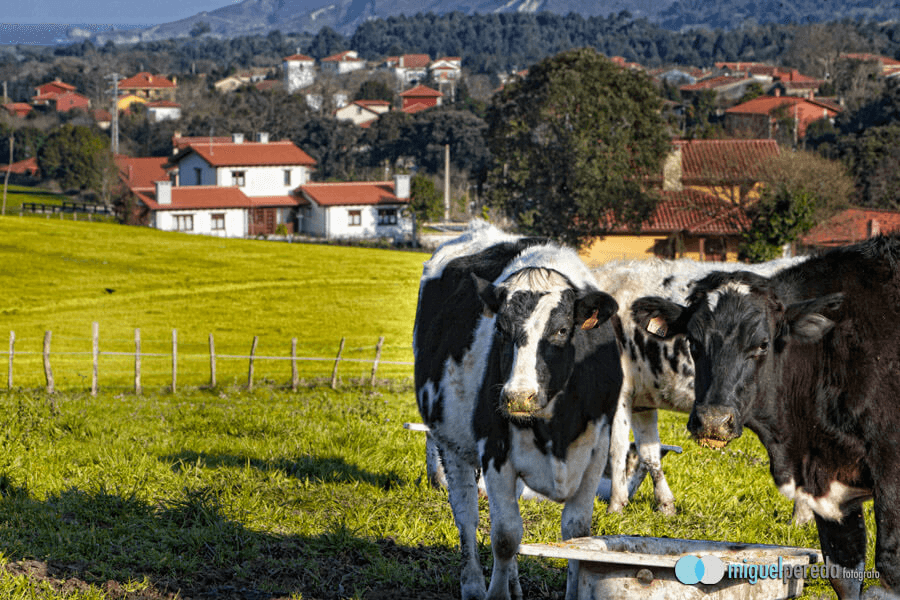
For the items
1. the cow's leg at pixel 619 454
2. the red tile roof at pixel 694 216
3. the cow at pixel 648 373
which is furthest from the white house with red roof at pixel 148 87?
the cow's leg at pixel 619 454

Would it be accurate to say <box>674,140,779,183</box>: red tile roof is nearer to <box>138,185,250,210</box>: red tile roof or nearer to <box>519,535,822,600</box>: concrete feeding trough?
<box>138,185,250,210</box>: red tile roof

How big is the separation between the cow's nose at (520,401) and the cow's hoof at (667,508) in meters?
4.14

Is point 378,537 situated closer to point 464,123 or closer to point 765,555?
point 765,555

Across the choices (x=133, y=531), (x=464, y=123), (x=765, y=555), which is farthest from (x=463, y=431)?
(x=464, y=123)

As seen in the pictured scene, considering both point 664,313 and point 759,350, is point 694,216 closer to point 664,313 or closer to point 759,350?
point 664,313

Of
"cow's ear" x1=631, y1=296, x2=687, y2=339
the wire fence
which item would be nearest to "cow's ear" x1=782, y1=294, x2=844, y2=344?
"cow's ear" x1=631, y1=296, x2=687, y2=339

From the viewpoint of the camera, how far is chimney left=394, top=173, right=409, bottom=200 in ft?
259

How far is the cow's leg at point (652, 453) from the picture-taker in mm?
9891

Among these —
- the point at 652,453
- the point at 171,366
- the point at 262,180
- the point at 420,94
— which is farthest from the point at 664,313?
the point at 420,94

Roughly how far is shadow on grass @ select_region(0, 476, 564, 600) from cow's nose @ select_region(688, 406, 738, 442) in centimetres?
227

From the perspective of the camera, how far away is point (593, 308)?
259 inches

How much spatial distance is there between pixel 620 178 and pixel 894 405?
44318 mm

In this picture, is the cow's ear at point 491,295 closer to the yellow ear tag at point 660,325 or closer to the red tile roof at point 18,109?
the yellow ear tag at point 660,325

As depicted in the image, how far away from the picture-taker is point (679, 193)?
54250mm
